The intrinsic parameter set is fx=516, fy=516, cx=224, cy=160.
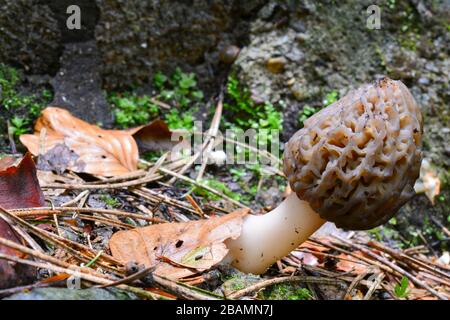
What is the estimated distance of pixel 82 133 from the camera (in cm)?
260

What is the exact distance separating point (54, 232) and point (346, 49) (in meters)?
2.12

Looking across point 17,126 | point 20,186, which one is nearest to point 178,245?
point 20,186

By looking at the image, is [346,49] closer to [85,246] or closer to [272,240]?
[272,240]

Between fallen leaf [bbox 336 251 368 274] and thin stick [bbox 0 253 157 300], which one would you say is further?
fallen leaf [bbox 336 251 368 274]

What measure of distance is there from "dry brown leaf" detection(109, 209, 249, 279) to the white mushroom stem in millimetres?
108

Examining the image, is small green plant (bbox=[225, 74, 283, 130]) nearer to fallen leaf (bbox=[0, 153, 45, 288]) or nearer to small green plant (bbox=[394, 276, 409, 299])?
small green plant (bbox=[394, 276, 409, 299])

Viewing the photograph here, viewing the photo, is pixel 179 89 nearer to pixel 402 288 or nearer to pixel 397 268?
pixel 397 268

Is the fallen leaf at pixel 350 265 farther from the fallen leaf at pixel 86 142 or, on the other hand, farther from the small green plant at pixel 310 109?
the fallen leaf at pixel 86 142

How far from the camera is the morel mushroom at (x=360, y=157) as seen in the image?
1766 mm

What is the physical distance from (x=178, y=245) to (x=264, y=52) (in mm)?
1627

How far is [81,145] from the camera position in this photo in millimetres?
2492

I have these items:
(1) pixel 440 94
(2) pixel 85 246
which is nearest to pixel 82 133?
(2) pixel 85 246

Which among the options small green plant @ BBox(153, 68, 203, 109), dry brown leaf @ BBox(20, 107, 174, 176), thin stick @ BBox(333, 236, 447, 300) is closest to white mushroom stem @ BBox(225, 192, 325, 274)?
thin stick @ BBox(333, 236, 447, 300)

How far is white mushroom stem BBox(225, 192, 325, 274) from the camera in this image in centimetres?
200
